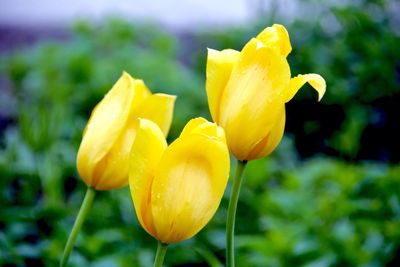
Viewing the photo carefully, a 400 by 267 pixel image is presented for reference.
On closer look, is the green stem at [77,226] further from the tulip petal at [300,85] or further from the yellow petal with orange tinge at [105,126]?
the tulip petal at [300,85]

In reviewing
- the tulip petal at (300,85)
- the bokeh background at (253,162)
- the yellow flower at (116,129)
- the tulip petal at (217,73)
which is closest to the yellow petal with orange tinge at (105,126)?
the yellow flower at (116,129)

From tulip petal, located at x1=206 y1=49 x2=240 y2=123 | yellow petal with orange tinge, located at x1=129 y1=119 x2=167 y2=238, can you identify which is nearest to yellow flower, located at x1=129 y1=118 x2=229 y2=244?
yellow petal with orange tinge, located at x1=129 y1=119 x2=167 y2=238

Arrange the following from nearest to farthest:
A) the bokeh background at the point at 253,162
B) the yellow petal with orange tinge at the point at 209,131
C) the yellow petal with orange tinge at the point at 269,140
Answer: the yellow petal with orange tinge at the point at 209,131 → the yellow petal with orange tinge at the point at 269,140 → the bokeh background at the point at 253,162

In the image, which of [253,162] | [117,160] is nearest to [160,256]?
[117,160]

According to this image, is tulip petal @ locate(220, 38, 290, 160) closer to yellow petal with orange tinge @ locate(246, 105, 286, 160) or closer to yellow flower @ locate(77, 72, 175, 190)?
yellow petal with orange tinge @ locate(246, 105, 286, 160)

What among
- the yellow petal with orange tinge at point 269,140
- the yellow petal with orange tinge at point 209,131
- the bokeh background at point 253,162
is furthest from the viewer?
the bokeh background at point 253,162

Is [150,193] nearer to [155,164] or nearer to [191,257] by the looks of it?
[155,164]

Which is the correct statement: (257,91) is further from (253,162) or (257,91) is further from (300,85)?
(253,162)

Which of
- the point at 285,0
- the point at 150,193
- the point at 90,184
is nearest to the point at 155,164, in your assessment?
Answer: the point at 150,193

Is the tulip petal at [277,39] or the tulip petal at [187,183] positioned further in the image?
the tulip petal at [277,39]
